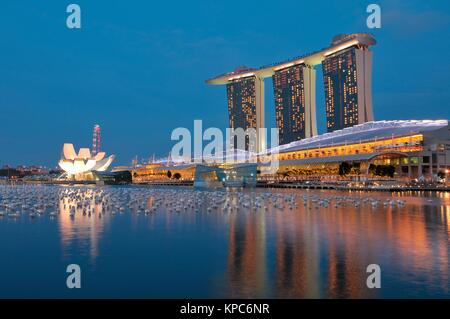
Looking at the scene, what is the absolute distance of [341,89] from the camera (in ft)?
333

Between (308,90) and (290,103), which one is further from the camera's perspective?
(290,103)

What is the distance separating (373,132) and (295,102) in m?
50.0

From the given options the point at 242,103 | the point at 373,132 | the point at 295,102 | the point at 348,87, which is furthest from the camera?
the point at 242,103

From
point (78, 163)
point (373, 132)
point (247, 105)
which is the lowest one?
point (78, 163)

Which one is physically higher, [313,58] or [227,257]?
[313,58]

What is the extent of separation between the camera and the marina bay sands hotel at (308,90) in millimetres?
95750

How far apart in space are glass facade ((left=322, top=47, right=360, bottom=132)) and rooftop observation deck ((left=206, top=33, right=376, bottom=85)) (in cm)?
173

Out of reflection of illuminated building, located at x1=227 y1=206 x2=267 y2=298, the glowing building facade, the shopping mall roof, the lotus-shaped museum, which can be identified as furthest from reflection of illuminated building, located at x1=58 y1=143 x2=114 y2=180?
reflection of illuminated building, located at x1=227 y1=206 x2=267 y2=298

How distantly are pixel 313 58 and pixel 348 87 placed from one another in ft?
42.7

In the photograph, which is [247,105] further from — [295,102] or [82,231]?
[82,231]

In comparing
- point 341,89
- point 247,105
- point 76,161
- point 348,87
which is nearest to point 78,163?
point 76,161

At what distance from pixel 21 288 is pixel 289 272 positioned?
435 centimetres

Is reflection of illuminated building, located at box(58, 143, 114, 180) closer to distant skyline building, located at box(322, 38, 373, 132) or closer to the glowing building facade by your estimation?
the glowing building facade

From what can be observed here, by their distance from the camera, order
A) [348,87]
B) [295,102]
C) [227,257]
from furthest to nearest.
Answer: [295,102] → [348,87] → [227,257]
